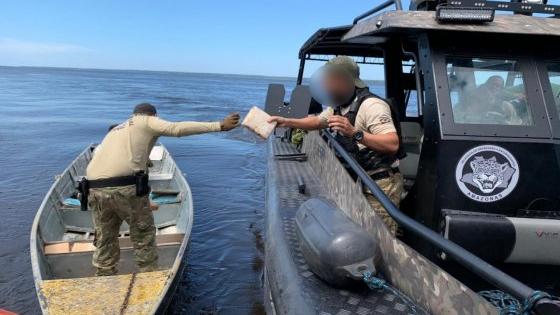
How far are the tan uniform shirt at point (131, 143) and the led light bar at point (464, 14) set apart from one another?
111 inches

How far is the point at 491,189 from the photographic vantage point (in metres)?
3.31

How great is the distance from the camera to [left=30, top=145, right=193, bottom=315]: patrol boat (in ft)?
14.4

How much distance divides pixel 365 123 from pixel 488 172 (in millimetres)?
956

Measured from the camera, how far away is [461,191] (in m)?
3.30

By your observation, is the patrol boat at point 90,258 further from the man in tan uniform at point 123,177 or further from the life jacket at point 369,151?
the life jacket at point 369,151

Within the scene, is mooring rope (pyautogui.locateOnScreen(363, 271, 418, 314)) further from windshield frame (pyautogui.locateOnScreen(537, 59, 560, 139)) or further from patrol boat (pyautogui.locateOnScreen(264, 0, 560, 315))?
windshield frame (pyautogui.locateOnScreen(537, 59, 560, 139))

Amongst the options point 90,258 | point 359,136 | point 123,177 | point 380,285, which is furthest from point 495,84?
point 90,258

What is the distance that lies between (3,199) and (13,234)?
271cm

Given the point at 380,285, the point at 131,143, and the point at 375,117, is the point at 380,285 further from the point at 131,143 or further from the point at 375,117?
the point at 131,143

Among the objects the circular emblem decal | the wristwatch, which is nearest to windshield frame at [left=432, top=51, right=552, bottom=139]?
the circular emblem decal

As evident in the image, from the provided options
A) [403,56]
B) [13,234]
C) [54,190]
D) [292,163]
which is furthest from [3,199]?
[403,56]

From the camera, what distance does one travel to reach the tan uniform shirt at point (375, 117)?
3508 mm

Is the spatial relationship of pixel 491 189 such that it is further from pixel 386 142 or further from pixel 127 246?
pixel 127 246

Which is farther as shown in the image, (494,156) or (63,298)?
(63,298)
